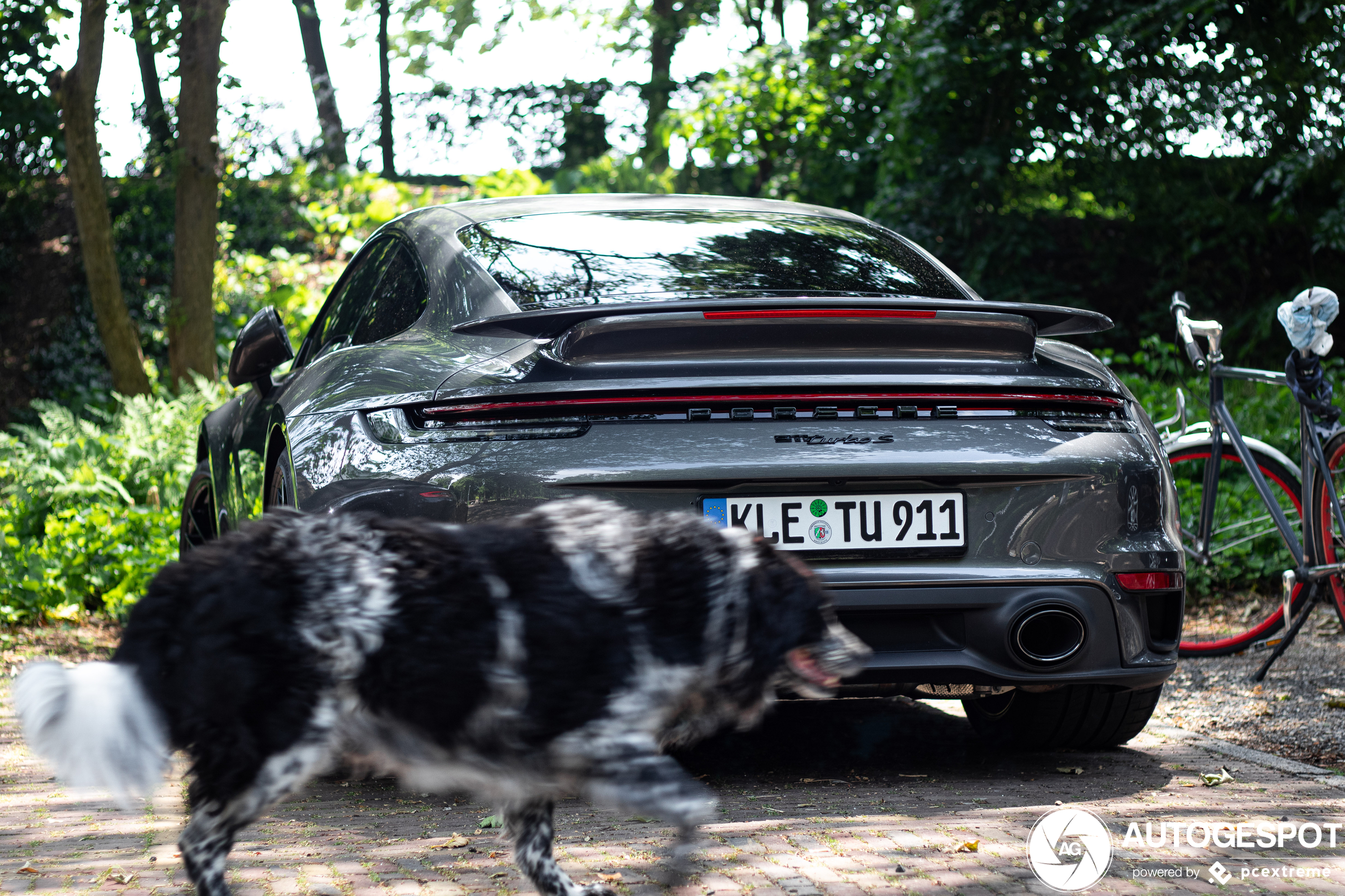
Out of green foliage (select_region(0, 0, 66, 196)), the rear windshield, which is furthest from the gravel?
green foliage (select_region(0, 0, 66, 196))

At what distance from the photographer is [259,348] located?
4441 mm

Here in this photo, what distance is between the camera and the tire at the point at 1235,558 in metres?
5.78

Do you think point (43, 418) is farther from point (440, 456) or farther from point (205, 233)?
point (440, 456)

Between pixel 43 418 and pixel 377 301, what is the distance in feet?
23.0

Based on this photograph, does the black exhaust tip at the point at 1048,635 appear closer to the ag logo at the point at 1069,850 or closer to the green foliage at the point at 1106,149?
the ag logo at the point at 1069,850

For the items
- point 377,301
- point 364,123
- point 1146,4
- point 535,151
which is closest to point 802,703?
point 377,301

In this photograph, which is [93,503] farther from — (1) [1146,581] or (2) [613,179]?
(2) [613,179]

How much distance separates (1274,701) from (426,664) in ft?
13.5

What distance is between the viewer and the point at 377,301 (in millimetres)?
4449

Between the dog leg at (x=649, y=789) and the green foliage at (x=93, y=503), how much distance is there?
456 centimetres

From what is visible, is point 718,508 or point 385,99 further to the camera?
point 385,99

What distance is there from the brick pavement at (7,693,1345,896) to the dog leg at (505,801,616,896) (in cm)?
25

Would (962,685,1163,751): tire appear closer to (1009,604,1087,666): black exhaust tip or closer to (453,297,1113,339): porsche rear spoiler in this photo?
(1009,604,1087,666): black exhaust tip

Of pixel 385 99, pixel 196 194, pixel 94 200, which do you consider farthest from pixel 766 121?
pixel 385 99
